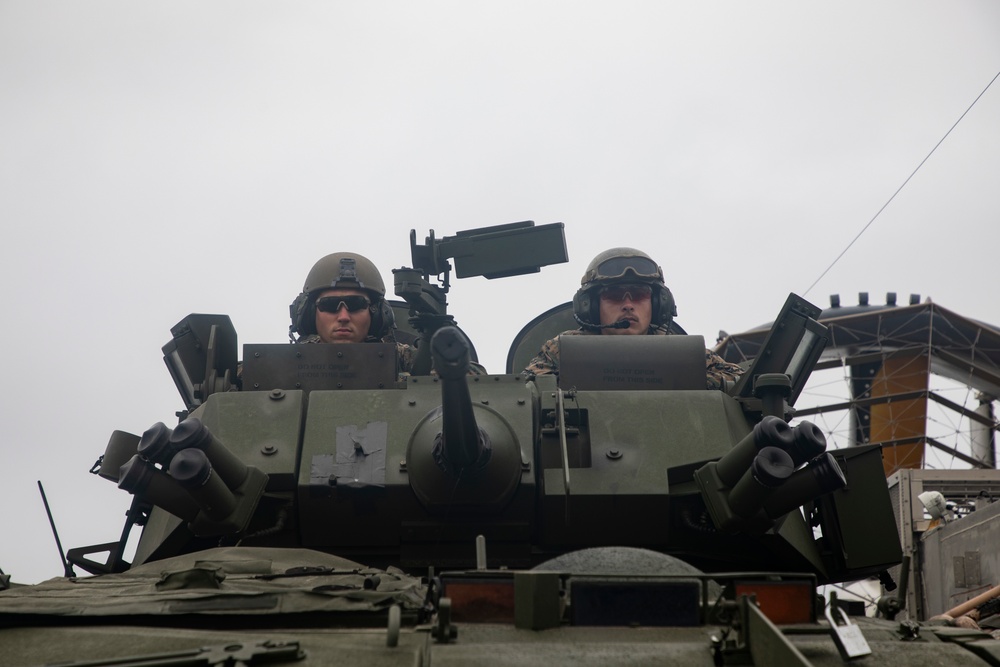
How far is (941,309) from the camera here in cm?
3925

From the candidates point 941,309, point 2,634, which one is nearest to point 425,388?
point 2,634

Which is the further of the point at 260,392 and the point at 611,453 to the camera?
the point at 260,392

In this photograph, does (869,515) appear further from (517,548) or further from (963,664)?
(963,664)

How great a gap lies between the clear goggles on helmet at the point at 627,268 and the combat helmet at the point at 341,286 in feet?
6.20

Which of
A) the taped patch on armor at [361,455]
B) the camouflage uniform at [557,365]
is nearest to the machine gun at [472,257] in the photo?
the camouflage uniform at [557,365]

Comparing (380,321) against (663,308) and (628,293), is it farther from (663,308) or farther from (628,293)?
(663,308)

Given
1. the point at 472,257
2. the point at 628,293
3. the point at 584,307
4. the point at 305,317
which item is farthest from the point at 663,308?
the point at 305,317

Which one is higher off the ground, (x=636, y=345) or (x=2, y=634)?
(x=636, y=345)

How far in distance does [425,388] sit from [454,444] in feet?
4.53

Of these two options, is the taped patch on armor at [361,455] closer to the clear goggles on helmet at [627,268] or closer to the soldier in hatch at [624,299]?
the soldier in hatch at [624,299]

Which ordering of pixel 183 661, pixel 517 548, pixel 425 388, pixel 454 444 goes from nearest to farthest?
pixel 183 661
pixel 454 444
pixel 517 548
pixel 425 388

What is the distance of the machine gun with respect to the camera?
31.3ft

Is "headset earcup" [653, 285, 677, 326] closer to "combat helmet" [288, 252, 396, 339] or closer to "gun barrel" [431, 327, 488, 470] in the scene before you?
"combat helmet" [288, 252, 396, 339]

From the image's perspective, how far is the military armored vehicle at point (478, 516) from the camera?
5.20m
